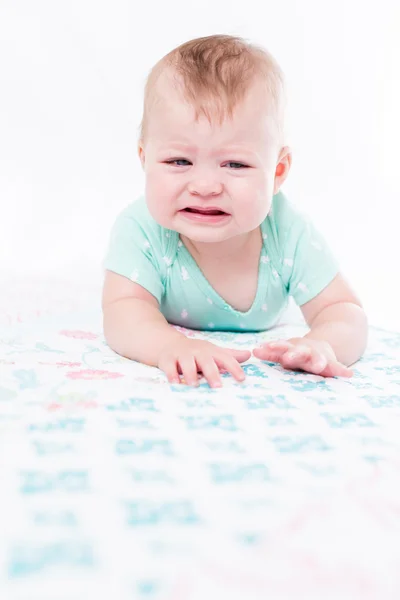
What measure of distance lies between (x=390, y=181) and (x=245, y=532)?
2328 mm

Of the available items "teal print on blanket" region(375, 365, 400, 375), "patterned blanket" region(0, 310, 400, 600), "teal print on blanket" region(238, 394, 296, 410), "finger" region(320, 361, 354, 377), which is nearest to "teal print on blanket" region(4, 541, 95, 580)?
"patterned blanket" region(0, 310, 400, 600)

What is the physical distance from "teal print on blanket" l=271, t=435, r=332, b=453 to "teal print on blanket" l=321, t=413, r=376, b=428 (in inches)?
2.2

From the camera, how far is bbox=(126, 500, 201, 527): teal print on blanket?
560 mm

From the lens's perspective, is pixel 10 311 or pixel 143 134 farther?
pixel 10 311

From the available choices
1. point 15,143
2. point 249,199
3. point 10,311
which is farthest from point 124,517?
point 15,143

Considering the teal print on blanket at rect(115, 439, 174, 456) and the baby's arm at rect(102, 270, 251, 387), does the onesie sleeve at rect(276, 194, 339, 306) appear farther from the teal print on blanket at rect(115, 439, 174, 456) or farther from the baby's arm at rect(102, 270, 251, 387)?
the teal print on blanket at rect(115, 439, 174, 456)

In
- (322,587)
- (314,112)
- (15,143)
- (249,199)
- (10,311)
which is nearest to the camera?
(322,587)

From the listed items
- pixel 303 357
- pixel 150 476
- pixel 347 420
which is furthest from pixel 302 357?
pixel 150 476

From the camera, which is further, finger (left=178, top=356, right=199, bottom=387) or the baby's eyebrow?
the baby's eyebrow

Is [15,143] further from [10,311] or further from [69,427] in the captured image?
[69,427]

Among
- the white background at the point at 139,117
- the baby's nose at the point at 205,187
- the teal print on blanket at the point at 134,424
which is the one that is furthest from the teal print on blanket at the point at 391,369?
the white background at the point at 139,117

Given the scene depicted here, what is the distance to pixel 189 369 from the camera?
3.12 feet

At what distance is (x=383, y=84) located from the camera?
2652 mm

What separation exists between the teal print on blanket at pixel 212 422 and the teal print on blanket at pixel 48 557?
0.26m
